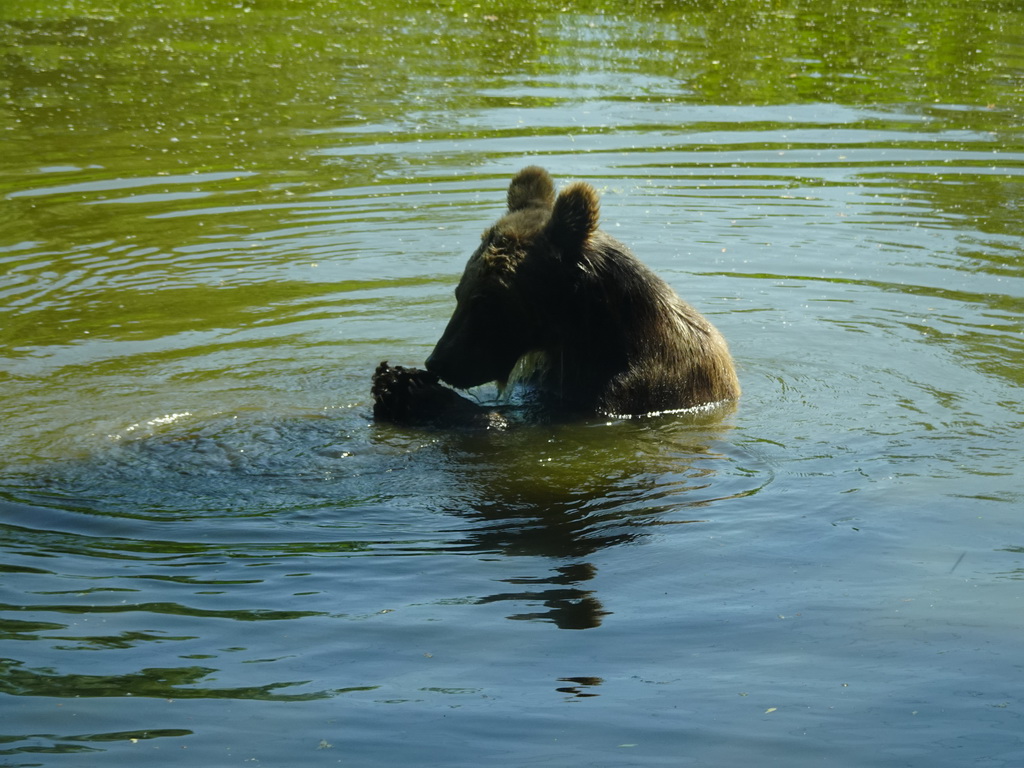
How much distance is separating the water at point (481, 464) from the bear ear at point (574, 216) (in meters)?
1.15

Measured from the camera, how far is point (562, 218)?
7.63 m

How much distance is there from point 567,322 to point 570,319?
0.08 feet

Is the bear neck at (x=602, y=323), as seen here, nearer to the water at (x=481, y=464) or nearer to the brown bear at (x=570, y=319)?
the brown bear at (x=570, y=319)

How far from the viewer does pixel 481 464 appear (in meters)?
7.25

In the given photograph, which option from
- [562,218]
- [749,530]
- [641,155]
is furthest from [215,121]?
[749,530]

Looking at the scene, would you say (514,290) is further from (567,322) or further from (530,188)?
(530,188)

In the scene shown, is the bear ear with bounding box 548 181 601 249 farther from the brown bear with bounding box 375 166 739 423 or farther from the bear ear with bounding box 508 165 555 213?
the bear ear with bounding box 508 165 555 213

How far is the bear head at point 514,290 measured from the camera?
25.1ft

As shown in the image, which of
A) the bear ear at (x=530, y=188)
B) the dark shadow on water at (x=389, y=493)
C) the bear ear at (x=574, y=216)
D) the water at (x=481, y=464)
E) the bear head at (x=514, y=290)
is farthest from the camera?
the bear ear at (x=530, y=188)

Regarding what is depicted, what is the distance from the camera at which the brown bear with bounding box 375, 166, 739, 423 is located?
7.68 metres

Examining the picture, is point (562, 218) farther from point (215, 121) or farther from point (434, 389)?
point (215, 121)

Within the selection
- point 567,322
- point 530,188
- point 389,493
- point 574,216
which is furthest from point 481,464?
point 530,188

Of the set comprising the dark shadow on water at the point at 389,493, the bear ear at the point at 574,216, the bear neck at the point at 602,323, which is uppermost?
the bear ear at the point at 574,216

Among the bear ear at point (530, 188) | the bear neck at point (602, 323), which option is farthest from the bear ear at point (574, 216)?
the bear ear at point (530, 188)
